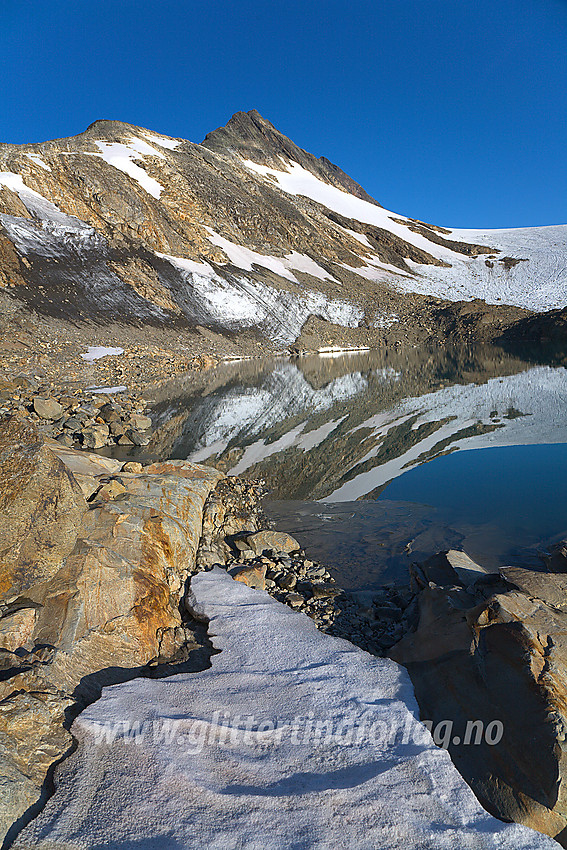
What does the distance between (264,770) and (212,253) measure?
5528 cm

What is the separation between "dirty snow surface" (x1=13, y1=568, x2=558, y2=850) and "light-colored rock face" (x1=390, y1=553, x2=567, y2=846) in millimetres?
153

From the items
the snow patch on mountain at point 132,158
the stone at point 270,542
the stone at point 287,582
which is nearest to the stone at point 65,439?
the stone at point 270,542

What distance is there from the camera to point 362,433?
1494 centimetres

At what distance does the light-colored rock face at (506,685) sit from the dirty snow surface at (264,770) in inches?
6.0

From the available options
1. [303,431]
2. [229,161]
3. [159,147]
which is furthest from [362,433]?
[229,161]

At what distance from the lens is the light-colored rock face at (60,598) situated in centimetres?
302

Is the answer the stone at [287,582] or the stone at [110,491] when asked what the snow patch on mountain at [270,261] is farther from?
the stone at [287,582]

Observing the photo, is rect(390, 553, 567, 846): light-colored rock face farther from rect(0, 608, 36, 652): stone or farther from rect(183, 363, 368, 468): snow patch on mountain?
rect(183, 363, 368, 468): snow patch on mountain

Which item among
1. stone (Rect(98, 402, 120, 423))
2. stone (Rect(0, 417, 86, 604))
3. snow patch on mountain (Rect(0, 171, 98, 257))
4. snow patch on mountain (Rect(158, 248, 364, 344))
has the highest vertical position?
snow patch on mountain (Rect(0, 171, 98, 257))

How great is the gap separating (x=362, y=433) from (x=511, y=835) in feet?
41.6

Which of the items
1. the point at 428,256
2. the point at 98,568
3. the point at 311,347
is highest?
the point at 428,256

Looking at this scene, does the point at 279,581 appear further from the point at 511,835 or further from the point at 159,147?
the point at 159,147

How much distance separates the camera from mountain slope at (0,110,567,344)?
4066 centimetres

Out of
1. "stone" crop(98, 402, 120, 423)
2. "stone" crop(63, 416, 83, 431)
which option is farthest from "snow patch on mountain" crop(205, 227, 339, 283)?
"stone" crop(63, 416, 83, 431)
